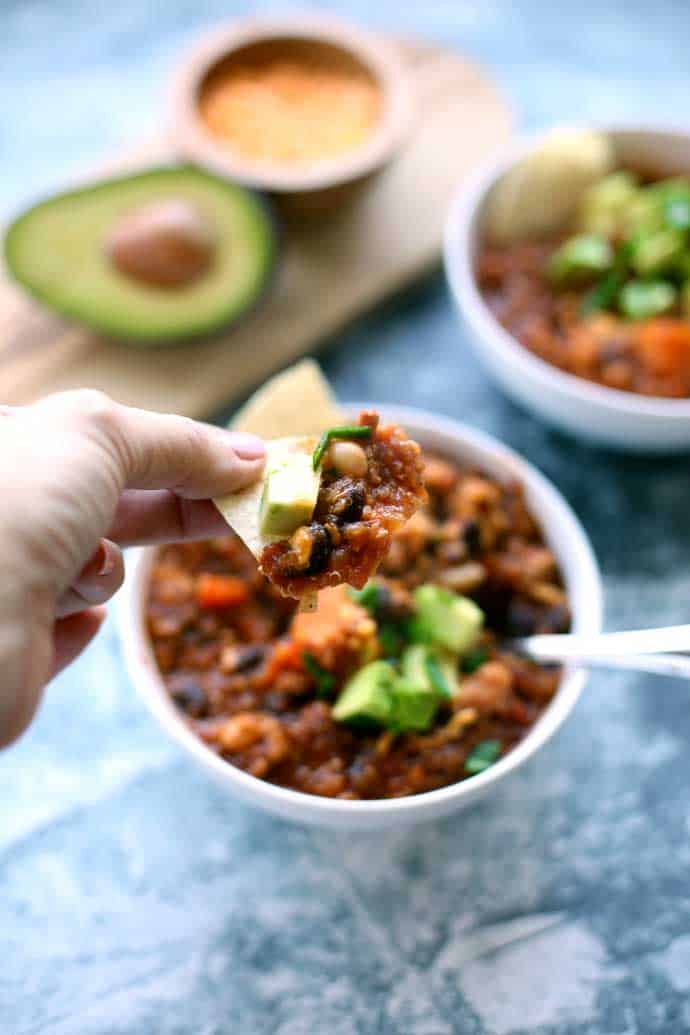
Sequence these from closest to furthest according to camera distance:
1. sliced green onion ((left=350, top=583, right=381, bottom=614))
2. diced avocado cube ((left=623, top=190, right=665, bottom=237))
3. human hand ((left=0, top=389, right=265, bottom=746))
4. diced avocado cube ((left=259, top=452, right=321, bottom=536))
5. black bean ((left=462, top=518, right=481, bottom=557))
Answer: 1. human hand ((left=0, top=389, right=265, bottom=746))
2. diced avocado cube ((left=259, top=452, right=321, bottom=536))
3. sliced green onion ((left=350, top=583, right=381, bottom=614))
4. black bean ((left=462, top=518, right=481, bottom=557))
5. diced avocado cube ((left=623, top=190, right=665, bottom=237))

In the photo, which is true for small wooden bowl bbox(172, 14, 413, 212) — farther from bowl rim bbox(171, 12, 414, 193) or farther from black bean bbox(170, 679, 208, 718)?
black bean bbox(170, 679, 208, 718)

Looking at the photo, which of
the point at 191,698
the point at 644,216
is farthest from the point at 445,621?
the point at 644,216

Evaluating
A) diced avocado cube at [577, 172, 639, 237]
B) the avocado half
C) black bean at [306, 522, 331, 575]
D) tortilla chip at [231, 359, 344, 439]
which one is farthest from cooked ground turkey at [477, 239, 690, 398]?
black bean at [306, 522, 331, 575]

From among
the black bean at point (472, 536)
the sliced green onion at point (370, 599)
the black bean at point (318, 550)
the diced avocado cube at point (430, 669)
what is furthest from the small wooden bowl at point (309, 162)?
the black bean at point (318, 550)

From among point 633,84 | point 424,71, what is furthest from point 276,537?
point 633,84

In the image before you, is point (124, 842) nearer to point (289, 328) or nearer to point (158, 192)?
point (289, 328)

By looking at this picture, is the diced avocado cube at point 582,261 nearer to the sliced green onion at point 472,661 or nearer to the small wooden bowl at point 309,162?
the small wooden bowl at point 309,162
